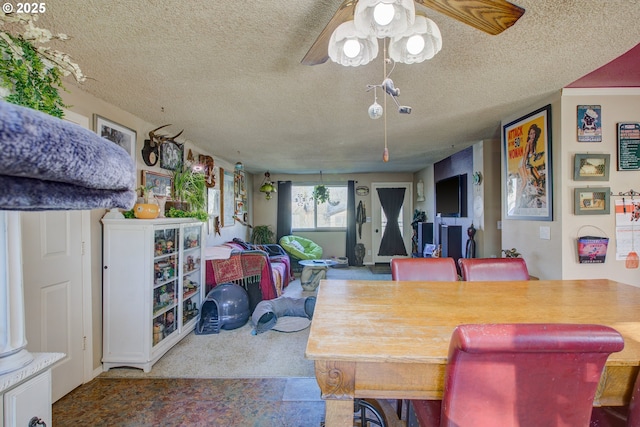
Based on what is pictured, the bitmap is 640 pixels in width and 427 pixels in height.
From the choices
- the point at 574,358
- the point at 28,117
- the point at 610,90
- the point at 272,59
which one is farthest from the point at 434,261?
the point at 28,117

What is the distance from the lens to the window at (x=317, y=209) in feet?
23.4

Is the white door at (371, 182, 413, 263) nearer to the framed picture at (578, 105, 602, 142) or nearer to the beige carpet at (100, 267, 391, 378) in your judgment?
the beige carpet at (100, 267, 391, 378)

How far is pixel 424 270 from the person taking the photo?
199cm

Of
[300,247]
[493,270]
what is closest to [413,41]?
[493,270]

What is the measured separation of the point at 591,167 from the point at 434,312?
199 cm

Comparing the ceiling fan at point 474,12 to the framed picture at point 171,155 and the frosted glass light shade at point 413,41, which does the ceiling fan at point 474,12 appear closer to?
the frosted glass light shade at point 413,41

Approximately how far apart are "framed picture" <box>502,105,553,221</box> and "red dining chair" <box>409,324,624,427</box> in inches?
77.6

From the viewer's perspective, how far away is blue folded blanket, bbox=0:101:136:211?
0.97 ft

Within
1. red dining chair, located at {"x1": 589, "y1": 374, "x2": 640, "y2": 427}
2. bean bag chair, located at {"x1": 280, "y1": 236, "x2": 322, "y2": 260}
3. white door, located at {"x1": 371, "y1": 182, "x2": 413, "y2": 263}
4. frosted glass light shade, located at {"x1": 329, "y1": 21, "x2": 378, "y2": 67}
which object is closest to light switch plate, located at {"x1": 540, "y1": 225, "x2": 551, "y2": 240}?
red dining chair, located at {"x1": 589, "y1": 374, "x2": 640, "y2": 427}

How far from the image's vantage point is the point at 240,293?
3309mm

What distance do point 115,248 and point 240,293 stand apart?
4.48ft

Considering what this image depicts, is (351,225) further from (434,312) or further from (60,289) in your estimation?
(434,312)

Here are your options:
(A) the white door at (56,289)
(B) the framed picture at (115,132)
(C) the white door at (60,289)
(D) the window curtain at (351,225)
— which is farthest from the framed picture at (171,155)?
(D) the window curtain at (351,225)

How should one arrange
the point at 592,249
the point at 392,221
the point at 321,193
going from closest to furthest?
the point at 592,249
the point at 321,193
the point at 392,221
